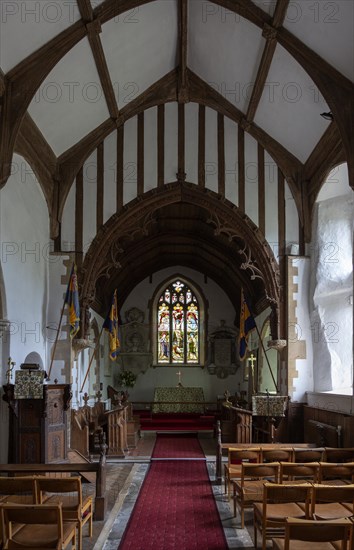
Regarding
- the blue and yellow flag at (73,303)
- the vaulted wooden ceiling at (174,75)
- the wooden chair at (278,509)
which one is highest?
the vaulted wooden ceiling at (174,75)

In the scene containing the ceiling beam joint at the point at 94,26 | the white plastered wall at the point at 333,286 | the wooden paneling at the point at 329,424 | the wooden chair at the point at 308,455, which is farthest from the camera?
the white plastered wall at the point at 333,286

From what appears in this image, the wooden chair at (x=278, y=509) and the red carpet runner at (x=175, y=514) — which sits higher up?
the wooden chair at (x=278, y=509)

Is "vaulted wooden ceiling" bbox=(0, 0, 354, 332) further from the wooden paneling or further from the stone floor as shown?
the stone floor

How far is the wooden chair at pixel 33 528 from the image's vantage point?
4.84 m

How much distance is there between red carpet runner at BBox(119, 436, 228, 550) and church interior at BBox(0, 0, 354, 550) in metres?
0.31

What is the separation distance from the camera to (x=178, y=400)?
2066 centimetres

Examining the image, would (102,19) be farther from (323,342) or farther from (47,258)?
(323,342)

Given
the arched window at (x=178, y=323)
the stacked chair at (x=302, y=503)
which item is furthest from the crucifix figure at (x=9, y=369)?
the arched window at (x=178, y=323)

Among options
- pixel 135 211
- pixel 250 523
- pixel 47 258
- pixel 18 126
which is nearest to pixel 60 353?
pixel 47 258

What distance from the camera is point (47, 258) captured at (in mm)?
12500

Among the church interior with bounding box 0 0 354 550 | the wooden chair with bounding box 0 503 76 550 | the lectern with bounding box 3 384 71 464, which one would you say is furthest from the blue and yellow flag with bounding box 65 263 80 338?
the wooden chair with bounding box 0 503 76 550

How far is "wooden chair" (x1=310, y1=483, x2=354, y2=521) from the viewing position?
5.43 meters

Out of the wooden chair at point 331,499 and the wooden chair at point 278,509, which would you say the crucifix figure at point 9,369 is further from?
the wooden chair at point 331,499

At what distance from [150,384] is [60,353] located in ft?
31.8
